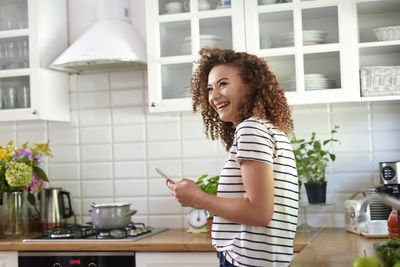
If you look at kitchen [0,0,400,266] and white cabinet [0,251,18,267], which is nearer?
white cabinet [0,251,18,267]

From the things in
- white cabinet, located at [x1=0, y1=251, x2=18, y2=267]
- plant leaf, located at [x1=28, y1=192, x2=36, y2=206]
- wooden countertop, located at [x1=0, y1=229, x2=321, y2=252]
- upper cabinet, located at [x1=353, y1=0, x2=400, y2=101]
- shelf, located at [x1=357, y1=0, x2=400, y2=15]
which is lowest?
white cabinet, located at [x1=0, y1=251, x2=18, y2=267]

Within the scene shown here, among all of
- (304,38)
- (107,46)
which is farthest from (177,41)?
(304,38)

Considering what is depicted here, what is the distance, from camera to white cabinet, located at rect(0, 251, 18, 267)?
2780 millimetres

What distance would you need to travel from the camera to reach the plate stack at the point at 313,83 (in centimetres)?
267

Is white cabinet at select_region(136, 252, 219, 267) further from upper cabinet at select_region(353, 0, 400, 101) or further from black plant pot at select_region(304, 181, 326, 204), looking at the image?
upper cabinet at select_region(353, 0, 400, 101)

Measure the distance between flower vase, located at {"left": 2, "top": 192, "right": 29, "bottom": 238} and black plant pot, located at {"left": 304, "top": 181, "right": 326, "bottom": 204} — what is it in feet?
5.29

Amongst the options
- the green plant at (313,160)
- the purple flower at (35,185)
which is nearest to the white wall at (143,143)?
the green plant at (313,160)

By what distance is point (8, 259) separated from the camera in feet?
9.17

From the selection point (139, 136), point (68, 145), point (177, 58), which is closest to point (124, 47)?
point (177, 58)

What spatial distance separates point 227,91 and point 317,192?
120cm

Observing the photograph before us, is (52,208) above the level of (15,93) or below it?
below

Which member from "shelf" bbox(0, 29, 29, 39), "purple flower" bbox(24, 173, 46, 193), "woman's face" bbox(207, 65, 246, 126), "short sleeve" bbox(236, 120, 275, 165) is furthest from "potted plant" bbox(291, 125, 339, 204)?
"shelf" bbox(0, 29, 29, 39)

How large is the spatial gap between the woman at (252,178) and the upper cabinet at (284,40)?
87 centimetres

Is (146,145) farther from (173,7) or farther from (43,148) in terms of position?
(173,7)
